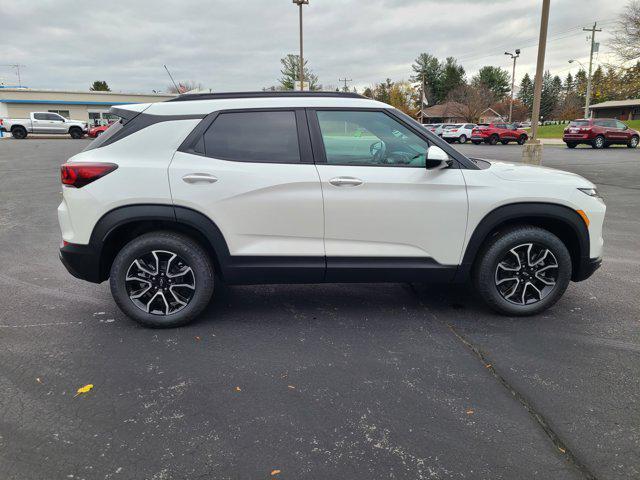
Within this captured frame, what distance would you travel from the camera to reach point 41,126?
3666cm

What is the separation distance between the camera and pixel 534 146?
1291 cm

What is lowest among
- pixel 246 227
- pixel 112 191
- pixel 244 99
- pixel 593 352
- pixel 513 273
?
pixel 593 352

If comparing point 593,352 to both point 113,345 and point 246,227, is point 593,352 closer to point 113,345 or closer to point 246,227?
point 246,227

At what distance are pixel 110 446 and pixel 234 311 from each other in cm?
194

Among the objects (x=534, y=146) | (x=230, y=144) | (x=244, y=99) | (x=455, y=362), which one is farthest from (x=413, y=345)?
(x=534, y=146)

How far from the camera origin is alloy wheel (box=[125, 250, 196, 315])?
3.87 m

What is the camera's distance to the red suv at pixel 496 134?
35719 millimetres

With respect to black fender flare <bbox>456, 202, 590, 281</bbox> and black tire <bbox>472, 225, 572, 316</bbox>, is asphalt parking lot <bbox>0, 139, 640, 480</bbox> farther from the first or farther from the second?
black fender flare <bbox>456, 202, 590, 281</bbox>

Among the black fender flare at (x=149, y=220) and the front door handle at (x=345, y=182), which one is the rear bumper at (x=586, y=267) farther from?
the black fender flare at (x=149, y=220)

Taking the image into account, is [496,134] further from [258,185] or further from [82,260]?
[82,260]

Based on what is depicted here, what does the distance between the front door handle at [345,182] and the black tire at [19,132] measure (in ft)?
130

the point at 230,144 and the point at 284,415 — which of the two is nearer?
the point at 284,415

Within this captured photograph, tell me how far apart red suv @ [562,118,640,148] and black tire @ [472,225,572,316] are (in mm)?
28061

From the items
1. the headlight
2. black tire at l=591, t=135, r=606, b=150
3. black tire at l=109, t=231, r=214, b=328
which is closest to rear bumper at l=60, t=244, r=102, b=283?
black tire at l=109, t=231, r=214, b=328
